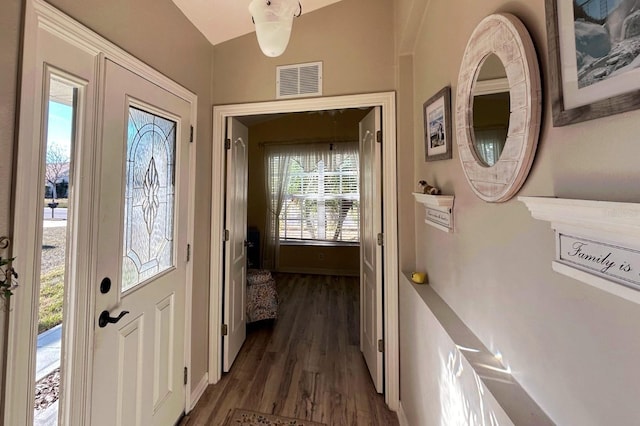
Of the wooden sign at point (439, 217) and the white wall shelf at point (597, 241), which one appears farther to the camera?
the wooden sign at point (439, 217)

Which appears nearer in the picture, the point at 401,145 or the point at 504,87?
the point at 504,87

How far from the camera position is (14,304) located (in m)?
0.87

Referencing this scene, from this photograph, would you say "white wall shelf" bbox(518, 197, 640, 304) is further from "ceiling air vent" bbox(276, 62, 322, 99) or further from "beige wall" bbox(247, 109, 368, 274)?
"beige wall" bbox(247, 109, 368, 274)

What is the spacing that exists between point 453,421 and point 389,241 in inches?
42.9

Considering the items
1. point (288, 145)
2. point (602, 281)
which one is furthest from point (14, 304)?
point (288, 145)

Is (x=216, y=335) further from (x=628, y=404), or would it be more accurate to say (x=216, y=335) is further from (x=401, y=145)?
(x=628, y=404)

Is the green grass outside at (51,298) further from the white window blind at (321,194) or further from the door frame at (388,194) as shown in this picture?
the white window blind at (321,194)

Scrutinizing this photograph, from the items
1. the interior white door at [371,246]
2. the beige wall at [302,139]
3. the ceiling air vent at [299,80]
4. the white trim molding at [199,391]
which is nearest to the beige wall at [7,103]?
the white trim molding at [199,391]

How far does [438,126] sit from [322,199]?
3.68m

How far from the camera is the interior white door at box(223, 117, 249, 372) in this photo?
218 cm

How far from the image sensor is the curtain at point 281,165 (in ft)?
15.9

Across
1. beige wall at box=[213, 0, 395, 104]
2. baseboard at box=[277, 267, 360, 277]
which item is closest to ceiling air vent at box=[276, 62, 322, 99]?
beige wall at box=[213, 0, 395, 104]

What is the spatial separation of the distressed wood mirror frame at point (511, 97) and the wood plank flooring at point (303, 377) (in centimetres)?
178

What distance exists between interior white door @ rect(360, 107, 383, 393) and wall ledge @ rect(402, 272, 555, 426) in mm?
870
